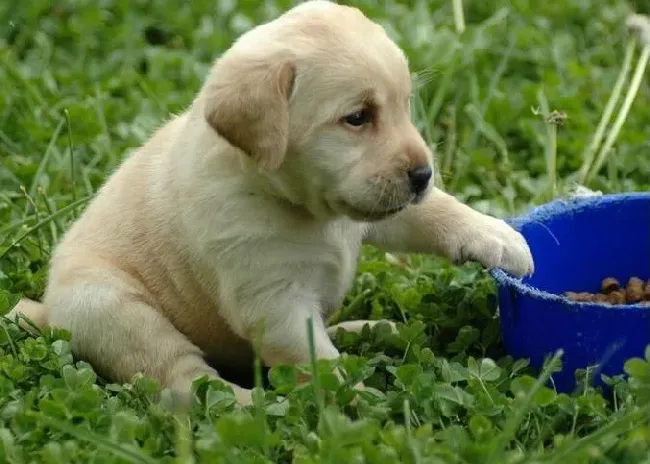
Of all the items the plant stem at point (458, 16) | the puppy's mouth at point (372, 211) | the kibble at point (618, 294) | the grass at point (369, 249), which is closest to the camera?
the grass at point (369, 249)

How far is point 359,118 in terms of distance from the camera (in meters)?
3.82

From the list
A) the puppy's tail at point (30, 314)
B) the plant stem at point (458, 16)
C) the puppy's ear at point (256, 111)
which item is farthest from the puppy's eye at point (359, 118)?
the plant stem at point (458, 16)

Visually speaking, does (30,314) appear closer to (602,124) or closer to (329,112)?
(329,112)

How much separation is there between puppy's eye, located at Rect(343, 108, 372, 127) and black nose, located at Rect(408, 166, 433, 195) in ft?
Result: 0.64

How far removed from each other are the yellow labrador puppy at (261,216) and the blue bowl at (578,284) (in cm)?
19

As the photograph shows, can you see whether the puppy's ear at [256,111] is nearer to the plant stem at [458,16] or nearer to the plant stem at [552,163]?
the plant stem at [552,163]

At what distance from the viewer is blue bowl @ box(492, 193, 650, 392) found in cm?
381

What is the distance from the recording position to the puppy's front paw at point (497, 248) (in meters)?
4.14

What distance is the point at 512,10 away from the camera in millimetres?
7102

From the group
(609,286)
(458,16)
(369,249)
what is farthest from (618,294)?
(458,16)

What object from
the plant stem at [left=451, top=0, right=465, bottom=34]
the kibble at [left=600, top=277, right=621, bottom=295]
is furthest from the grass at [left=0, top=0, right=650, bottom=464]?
the kibble at [left=600, top=277, right=621, bottom=295]

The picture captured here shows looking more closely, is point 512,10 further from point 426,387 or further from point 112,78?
point 426,387

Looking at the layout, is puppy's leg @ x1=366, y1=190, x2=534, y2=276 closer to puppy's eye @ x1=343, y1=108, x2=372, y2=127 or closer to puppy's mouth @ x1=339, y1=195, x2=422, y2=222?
puppy's mouth @ x1=339, y1=195, x2=422, y2=222

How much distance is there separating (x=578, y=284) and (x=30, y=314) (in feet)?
6.00
